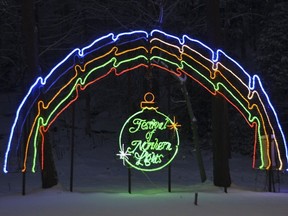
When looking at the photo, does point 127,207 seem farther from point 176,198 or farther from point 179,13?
point 179,13

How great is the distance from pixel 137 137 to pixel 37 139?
13056 mm

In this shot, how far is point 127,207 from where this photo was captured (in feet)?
38.1

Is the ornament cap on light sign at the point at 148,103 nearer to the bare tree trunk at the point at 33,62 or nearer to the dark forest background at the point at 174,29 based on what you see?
the dark forest background at the point at 174,29

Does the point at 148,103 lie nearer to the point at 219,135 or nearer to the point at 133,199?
the point at 219,135

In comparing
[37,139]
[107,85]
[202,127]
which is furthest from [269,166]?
[107,85]

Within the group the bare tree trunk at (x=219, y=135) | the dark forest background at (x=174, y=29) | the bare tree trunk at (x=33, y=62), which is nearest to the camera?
the bare tree trunk at (x=33, y=62)

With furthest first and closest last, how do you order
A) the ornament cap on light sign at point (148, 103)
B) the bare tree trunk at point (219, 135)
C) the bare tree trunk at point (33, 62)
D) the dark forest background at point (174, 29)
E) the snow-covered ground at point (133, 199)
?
the dark forest background at point (174, 29), the bare tree trunk at point (219, 135), the bare tree trunk at point (33, 62), the ornament cap on light sign at point (148, 103), the snow-covered ground at point (133, 199)

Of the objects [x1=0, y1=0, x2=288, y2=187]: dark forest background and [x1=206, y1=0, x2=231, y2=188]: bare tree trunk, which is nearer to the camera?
[x1=206, y1=0, x2=231, y2=188]: bare tree trunk

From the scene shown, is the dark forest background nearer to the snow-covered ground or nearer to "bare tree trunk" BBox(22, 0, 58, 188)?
"bare tree trunk" BBox(22, 0, 58, 188)

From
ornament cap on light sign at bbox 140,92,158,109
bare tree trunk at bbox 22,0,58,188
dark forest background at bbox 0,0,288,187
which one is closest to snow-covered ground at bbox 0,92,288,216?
bare tree trunk at bbox 22,0,58,188

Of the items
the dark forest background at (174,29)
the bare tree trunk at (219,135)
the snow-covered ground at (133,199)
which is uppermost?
the dark forest background at (174,29)

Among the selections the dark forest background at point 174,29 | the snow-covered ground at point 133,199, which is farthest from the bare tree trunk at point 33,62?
the dark forest background at point 174,29

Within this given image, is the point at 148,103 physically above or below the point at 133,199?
above

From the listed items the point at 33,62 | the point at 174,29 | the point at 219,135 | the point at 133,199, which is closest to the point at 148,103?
the point at 219,135
